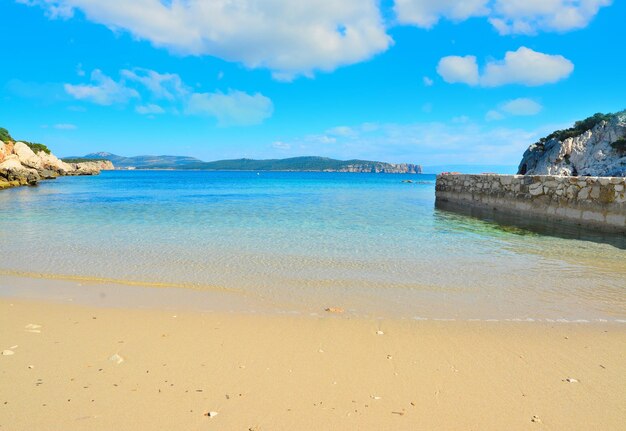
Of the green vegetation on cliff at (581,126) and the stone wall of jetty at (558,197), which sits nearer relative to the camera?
the stone wall of jetty at (558,197)

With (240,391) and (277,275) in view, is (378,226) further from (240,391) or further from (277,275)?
(240,391)

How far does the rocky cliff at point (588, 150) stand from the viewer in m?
33.5

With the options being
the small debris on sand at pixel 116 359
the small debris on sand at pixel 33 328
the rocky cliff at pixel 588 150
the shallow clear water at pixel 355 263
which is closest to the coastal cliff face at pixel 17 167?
the shallow clear water at pixel 355 263

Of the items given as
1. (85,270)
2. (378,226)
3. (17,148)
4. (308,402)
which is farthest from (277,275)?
(17,148)

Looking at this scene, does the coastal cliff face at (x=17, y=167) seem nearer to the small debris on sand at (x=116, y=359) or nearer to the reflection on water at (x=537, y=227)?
the reflection on water at (x=537, y=227)

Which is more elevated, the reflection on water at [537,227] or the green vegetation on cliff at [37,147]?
the green vegetation on cliff at [37,147]

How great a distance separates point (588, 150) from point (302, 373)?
43.7 meters

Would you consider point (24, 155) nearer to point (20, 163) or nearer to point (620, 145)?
point (20, 163)

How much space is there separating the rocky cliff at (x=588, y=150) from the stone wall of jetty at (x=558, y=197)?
18.1m

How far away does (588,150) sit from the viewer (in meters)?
37.0

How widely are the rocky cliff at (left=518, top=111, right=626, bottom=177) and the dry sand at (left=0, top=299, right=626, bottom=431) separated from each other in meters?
34.2

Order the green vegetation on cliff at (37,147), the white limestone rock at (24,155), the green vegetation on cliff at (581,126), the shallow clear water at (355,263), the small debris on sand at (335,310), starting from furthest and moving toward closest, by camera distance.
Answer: the green vegetation on cliff at (37,147)
the white limestone rock at (24,155)
the green vegetation on cliff at (581,126)
the shallow clear water at (355,263)
the small debris on sand at (335,310)

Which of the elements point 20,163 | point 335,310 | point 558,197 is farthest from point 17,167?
point 558,197

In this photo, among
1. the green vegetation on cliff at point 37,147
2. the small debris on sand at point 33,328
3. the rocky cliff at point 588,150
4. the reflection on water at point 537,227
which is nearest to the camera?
the small debris on sand at point 33,328
